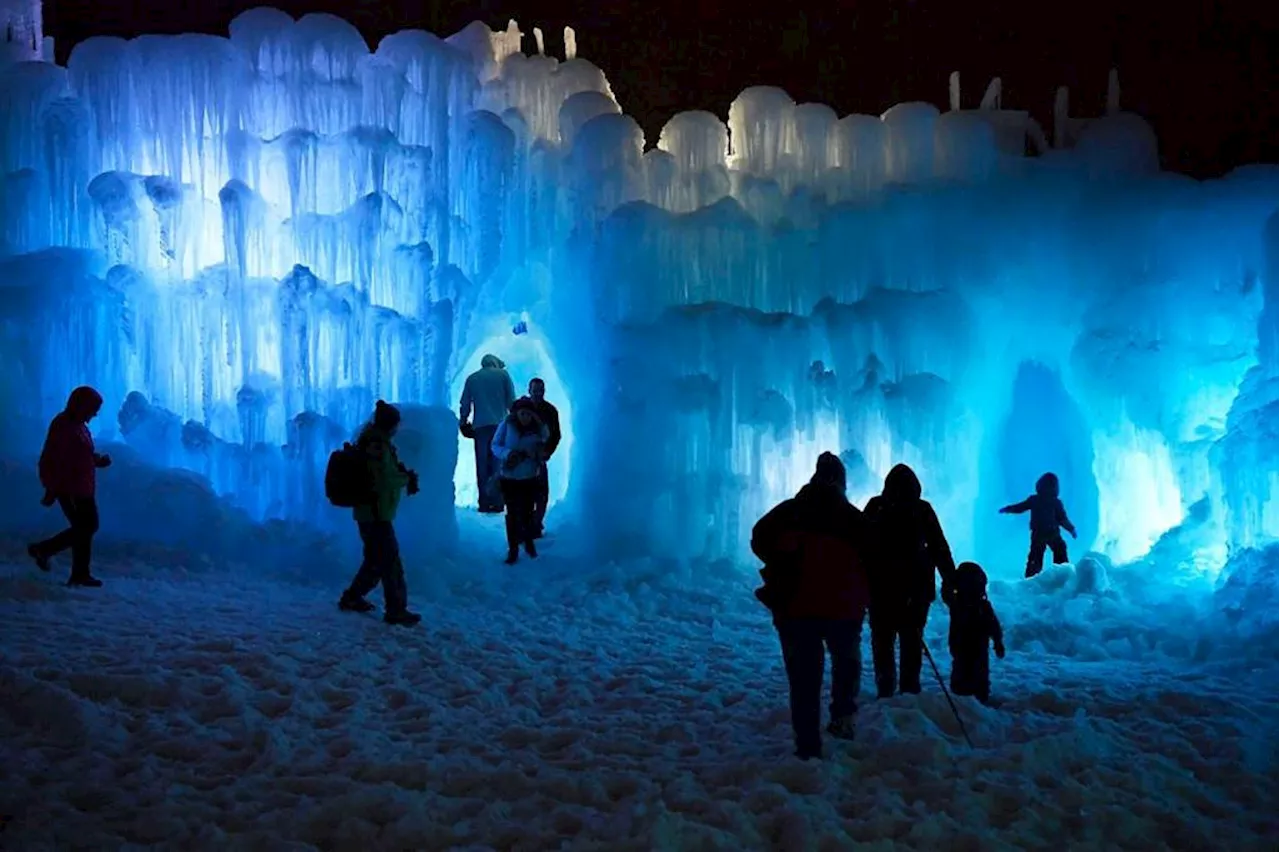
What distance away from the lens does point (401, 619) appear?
851 centimetres

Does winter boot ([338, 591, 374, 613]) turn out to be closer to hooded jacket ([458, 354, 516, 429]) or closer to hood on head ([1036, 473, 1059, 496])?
hooded jacket ([458, 354, 516, 429])

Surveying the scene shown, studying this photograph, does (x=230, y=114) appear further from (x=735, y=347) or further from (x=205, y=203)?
(x=735, y=347)

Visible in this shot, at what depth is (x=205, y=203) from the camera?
1208 cm

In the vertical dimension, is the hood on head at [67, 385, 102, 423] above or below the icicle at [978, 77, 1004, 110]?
below

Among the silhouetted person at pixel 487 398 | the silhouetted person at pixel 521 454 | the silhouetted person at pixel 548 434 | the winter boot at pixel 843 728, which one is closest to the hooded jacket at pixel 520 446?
the silhouetted person at pixel 521 454

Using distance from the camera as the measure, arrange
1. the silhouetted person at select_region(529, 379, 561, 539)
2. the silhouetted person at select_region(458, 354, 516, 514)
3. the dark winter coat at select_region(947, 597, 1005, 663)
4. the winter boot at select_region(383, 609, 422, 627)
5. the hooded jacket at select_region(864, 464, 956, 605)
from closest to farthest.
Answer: the hooded jacket at select_region(864, 464, 956, 605), the dark winter coat at select_region(947, 597, 1005, 663), the winter boot at select_region(383, 609, 422, 627), the silhouetted person at select_region(529, 379, 561, 539), the silhouetted person at select_region(458, 354, 516, 514)

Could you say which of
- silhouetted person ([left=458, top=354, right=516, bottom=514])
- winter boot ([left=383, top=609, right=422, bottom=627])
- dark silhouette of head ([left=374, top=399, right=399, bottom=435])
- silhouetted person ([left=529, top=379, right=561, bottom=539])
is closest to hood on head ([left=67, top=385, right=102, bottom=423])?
dark silhouette of head ([left=374, top=399, right=399, bottom=435])

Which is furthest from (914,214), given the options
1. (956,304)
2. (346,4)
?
(346,4)

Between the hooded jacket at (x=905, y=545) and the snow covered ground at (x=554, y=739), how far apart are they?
613 mm

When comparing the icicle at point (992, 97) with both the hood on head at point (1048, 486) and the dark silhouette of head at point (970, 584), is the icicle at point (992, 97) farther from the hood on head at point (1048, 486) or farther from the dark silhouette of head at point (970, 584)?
the dark silhouette of head at point (970, 584)

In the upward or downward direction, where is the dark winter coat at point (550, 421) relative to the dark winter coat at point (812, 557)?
upward

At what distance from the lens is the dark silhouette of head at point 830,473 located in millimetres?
5559

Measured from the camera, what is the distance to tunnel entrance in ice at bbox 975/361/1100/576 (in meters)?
13.9

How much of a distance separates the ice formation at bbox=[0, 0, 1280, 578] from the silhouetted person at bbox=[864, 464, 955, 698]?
550 centimetres
